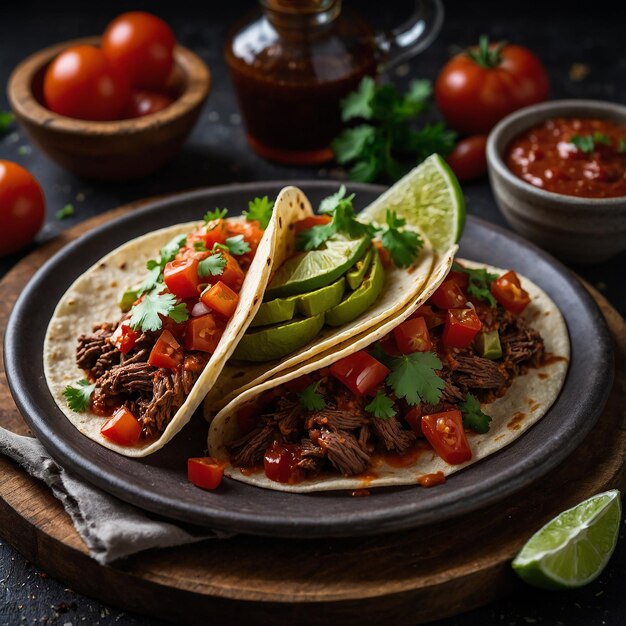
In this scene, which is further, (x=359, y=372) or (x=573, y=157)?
(x=573, y=157)

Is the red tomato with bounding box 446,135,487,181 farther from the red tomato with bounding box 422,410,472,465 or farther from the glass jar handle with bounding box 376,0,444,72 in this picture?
the red tomato with bounding box 422,410,472,465

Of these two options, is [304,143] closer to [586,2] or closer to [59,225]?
[59,225]

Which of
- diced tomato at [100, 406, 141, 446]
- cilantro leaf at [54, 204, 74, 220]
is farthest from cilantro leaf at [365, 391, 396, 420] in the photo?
cilantro leaf at [54, 204, 74, 220]

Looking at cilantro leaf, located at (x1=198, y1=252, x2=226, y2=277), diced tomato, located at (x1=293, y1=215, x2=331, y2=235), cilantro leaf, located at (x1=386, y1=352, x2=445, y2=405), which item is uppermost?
cilantro leaf, located at (x1=198, y1=252, x2=226, y2=277)

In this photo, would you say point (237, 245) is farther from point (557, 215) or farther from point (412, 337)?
point (557, 215)

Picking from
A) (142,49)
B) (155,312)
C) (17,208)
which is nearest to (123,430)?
(155,312)

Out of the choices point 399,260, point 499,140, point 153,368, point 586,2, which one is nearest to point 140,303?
point 153,368
